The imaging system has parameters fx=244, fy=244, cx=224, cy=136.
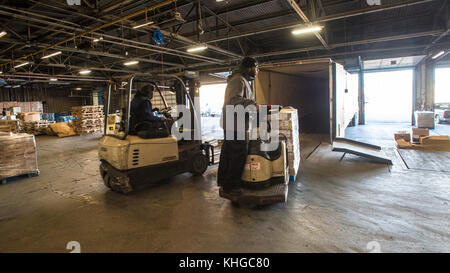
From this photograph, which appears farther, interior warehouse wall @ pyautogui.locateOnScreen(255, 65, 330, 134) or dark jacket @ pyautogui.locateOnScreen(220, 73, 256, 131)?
interior warehouse wall @ pyautogui.locateOnScreen(255, 65, 330, 134)

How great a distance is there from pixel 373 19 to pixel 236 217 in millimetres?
11344

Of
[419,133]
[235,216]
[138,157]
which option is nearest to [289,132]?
Result: [235,216]

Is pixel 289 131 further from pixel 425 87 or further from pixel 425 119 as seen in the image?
pixel 425 87

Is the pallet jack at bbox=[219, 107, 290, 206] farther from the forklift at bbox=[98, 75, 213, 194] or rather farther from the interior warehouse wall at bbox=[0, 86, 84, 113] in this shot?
the interior warehouse wall at bbox=[0, 86, 84, 113]

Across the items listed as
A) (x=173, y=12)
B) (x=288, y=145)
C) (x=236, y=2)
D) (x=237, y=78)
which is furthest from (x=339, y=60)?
(x=237, y=78)

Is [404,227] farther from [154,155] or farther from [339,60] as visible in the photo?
→ [339,60]

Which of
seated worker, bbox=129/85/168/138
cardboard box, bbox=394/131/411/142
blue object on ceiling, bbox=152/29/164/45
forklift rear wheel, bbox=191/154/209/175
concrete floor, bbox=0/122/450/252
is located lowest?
concrete floor, bbox=0/122/450/252

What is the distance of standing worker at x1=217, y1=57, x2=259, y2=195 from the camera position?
3.47 m

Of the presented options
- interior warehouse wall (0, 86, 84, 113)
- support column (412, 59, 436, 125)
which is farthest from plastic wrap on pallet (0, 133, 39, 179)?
interior warehouse wall (0, 86, 84, 113)

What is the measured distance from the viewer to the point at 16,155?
19.6ft

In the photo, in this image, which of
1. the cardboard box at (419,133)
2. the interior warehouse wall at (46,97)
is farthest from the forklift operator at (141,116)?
the interior warehouse wall at (46,97)

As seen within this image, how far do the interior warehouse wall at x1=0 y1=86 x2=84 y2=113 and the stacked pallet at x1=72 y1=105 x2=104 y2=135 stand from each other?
11.7 metres

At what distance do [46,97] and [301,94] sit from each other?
27.0 metres

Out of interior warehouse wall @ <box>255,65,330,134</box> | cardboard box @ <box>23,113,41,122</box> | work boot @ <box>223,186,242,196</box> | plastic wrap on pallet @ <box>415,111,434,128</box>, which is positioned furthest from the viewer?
cardboard box @ <box>23,113,41,122</box>
